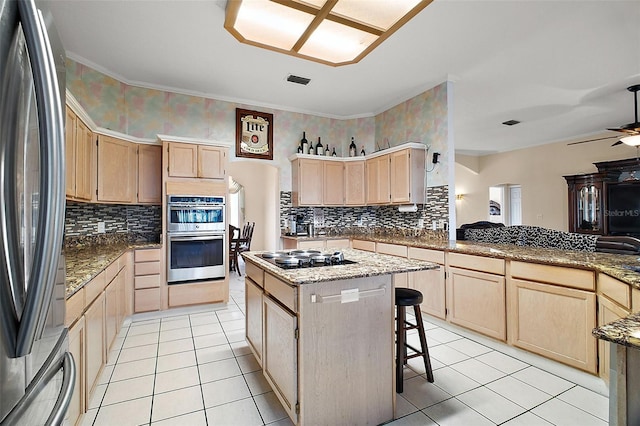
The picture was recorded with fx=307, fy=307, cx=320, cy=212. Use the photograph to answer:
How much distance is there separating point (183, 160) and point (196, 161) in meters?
0.15

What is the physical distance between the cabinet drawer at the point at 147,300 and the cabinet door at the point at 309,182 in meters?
2.39

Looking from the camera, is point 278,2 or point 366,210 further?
point 366,210

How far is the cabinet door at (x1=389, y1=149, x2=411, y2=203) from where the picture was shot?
4328 mm

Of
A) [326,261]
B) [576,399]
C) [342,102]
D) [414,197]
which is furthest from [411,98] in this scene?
[576,399]

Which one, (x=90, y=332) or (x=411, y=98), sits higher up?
(x=411, y=98)

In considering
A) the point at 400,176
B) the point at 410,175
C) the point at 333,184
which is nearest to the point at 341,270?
the point at 410,175

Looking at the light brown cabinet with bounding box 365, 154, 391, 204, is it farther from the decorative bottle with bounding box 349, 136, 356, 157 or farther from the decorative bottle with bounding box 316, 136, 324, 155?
the decorative bottle with bounding box 316, 136, 324, 155

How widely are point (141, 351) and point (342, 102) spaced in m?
4.27

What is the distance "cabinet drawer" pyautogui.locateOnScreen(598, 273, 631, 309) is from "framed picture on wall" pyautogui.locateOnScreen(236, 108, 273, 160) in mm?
4266

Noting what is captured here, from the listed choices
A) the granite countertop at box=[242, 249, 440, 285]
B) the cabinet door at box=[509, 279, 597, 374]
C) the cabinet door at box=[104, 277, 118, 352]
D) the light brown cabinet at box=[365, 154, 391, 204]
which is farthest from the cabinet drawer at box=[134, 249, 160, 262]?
the cabinet door at box=[509, 279, 597, 374]

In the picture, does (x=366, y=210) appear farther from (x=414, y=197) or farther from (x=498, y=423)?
(x=498, y=423)

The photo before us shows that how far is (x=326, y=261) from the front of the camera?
7.07 feet

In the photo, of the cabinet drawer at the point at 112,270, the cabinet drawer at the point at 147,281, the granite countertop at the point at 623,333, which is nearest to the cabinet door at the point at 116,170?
the cabinet drawer at the point at 147,281

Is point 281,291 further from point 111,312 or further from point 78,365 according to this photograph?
point 111,312
